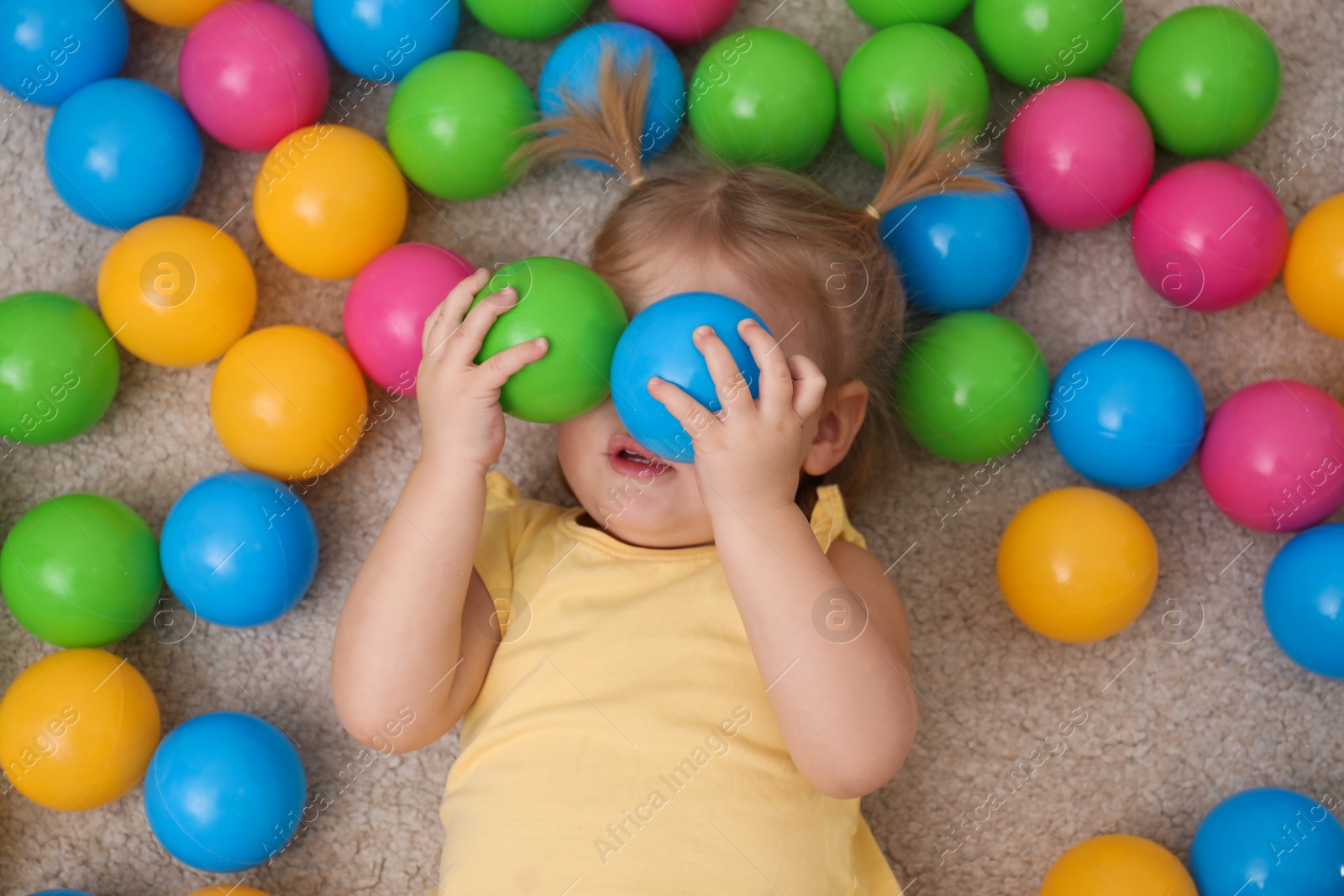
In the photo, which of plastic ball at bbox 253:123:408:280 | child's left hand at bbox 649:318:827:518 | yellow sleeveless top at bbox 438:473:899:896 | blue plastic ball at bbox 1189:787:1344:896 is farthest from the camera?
plastic ball at bbox 253:123:408:280

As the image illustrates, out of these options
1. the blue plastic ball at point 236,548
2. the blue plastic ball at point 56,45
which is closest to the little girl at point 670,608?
the blue plastic ball at point 236,548

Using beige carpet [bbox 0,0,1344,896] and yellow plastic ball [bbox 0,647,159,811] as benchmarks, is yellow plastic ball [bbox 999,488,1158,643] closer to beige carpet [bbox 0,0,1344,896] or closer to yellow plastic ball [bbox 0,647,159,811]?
beige carpet [bbox 0,0,1344,896]

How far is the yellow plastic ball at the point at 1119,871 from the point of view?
4.28 feet

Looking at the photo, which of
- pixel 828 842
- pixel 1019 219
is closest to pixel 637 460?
pixel 828 842

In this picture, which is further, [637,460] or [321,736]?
[321,736]

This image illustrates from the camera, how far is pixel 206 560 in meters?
1.35

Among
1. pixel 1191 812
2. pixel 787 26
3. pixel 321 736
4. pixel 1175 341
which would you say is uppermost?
pixel 787 26

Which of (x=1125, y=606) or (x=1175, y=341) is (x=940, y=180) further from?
(x=1125, y=606)

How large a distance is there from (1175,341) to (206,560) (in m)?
1.28

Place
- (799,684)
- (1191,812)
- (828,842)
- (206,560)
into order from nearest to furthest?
(799,684), (828,842), (206,560), (1191,812)

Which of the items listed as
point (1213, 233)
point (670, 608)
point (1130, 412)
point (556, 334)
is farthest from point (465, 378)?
point (1213, 233)

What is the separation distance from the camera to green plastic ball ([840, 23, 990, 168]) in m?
1.40

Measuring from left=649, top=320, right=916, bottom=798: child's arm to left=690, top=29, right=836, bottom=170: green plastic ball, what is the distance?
1.37ft

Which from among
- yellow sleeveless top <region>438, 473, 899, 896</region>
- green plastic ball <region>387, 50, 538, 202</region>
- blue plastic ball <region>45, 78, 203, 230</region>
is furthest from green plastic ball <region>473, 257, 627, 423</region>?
blue plastic ball <region>45, 78, 203, 230</region>
